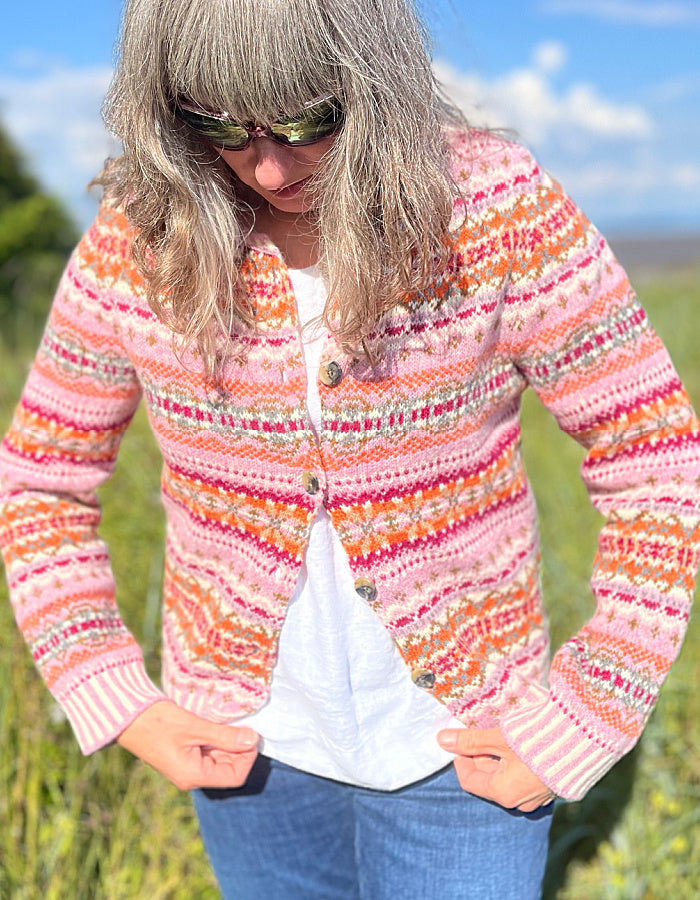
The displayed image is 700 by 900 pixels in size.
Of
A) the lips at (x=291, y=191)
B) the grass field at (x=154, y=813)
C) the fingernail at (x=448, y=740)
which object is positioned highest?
the lips at (x=291, y=191)

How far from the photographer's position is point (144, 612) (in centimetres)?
285

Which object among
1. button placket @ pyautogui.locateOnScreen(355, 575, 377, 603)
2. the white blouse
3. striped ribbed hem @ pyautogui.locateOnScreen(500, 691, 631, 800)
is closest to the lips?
the white blouse

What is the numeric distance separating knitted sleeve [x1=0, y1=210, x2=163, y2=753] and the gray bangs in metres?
0.36

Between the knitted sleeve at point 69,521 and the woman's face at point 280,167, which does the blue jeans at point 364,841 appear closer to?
the knitted sleeve at point 69,521

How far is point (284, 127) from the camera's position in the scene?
1062 millimetres

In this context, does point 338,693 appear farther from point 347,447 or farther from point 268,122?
point 268,122

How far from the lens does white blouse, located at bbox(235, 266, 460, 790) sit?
1298 mm

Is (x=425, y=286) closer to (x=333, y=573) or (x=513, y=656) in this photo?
(x=333, y=573)

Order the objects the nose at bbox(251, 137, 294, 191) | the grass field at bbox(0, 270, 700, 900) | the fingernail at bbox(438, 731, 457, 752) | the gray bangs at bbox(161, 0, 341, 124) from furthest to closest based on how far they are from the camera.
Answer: the grass field at bbox(0, 270, 700, 900), the fingernail at bbox(438, 731, 457, 752), the nose at bbox(251, 137, 294, 191), the gray bangs at bbox(161, 0, 341, 124)

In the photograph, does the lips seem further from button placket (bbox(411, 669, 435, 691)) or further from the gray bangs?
button placket (bbox(411, 669, 435, 691))

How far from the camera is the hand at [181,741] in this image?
1402 mm

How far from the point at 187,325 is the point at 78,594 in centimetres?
51

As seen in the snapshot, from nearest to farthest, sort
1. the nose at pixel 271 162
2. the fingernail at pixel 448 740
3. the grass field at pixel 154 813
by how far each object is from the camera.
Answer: the nose at pixel 271 162 → the fingernail at pixel 448 740 → the grass field at pixel 154 813

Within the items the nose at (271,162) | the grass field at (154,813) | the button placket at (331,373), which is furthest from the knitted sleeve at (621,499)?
the grass field at (154,813)
